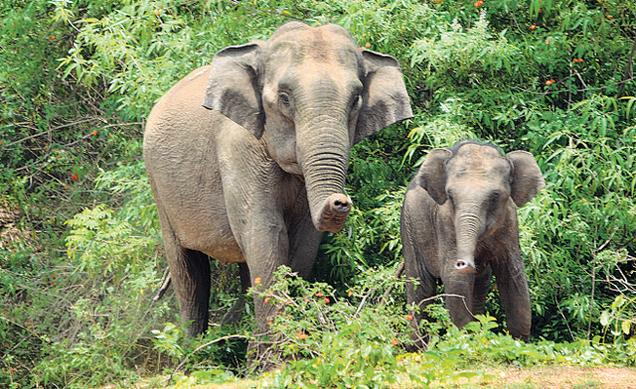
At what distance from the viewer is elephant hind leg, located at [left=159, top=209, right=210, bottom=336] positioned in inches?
476

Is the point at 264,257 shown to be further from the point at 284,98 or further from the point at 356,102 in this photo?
the point at 356,102

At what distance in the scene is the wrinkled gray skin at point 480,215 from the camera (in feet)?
34.2

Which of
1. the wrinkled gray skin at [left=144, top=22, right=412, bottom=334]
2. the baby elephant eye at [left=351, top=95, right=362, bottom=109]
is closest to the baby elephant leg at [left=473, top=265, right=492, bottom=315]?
the wrinkled gray skin at [left=144, top=22, right=412, bottom=334]

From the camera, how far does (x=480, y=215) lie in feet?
34.1

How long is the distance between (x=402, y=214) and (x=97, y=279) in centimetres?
302

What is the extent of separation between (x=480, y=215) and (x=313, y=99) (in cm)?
133

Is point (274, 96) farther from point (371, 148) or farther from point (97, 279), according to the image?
point (97, 279)

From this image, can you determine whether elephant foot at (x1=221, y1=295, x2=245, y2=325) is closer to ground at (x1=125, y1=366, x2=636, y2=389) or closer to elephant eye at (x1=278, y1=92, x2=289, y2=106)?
elephant eye at (x1=278, y1=92, x2=289, y2=106)

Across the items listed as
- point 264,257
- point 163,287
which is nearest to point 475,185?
point 264,257

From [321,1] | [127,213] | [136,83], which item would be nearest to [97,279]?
[127,213]

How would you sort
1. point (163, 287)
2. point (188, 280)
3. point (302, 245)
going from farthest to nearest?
point (163, 287), point (188, 280), point (302, 245)

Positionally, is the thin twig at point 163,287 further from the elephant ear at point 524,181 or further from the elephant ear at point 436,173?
the elephant ear at point 524,181

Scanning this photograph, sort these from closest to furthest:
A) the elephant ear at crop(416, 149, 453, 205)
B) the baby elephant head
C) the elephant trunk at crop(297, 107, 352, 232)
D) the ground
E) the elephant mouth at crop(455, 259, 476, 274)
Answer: the ground, the elephant trunk at crop(297, 107, 352, 232), the elephant mouth at crop(455, 259, 476, 274), the baby elephant head, the elephant ear at crop(416, 149, 453, 205)

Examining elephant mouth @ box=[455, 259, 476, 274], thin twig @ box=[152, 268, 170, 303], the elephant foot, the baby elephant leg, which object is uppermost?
elephant mouth @ box=[455, 259, 476, 274]
